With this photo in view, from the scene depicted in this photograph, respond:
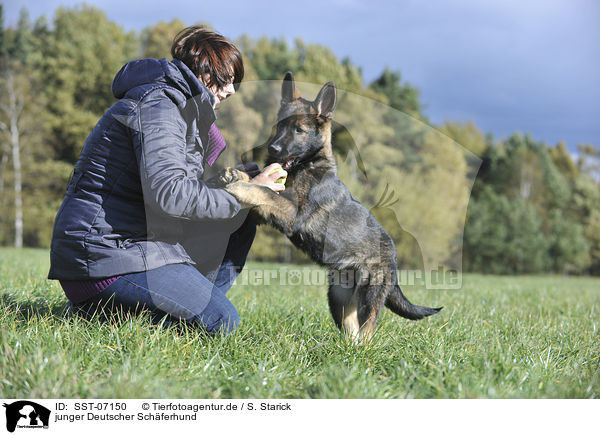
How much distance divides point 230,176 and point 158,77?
94 cm

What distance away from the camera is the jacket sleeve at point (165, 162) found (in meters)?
2.81

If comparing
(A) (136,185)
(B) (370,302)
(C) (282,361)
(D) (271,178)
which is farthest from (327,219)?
(A) (136,185)

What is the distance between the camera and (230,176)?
11.7ft

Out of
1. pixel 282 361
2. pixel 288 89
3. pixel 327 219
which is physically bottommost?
pixel 282 361

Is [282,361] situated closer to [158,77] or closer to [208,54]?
[158,77]

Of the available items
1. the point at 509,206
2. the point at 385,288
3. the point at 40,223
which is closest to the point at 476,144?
the point at 509,206

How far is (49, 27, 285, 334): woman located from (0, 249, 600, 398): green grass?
9.7 inches

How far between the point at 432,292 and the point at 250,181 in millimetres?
4954

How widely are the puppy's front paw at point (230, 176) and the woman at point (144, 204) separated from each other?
0.29 m

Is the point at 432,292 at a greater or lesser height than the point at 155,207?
lesser

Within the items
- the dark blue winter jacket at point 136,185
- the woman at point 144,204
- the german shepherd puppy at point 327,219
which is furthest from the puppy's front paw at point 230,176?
the dark blue winter jacket at point 136,185

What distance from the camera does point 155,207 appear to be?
2922 mm
